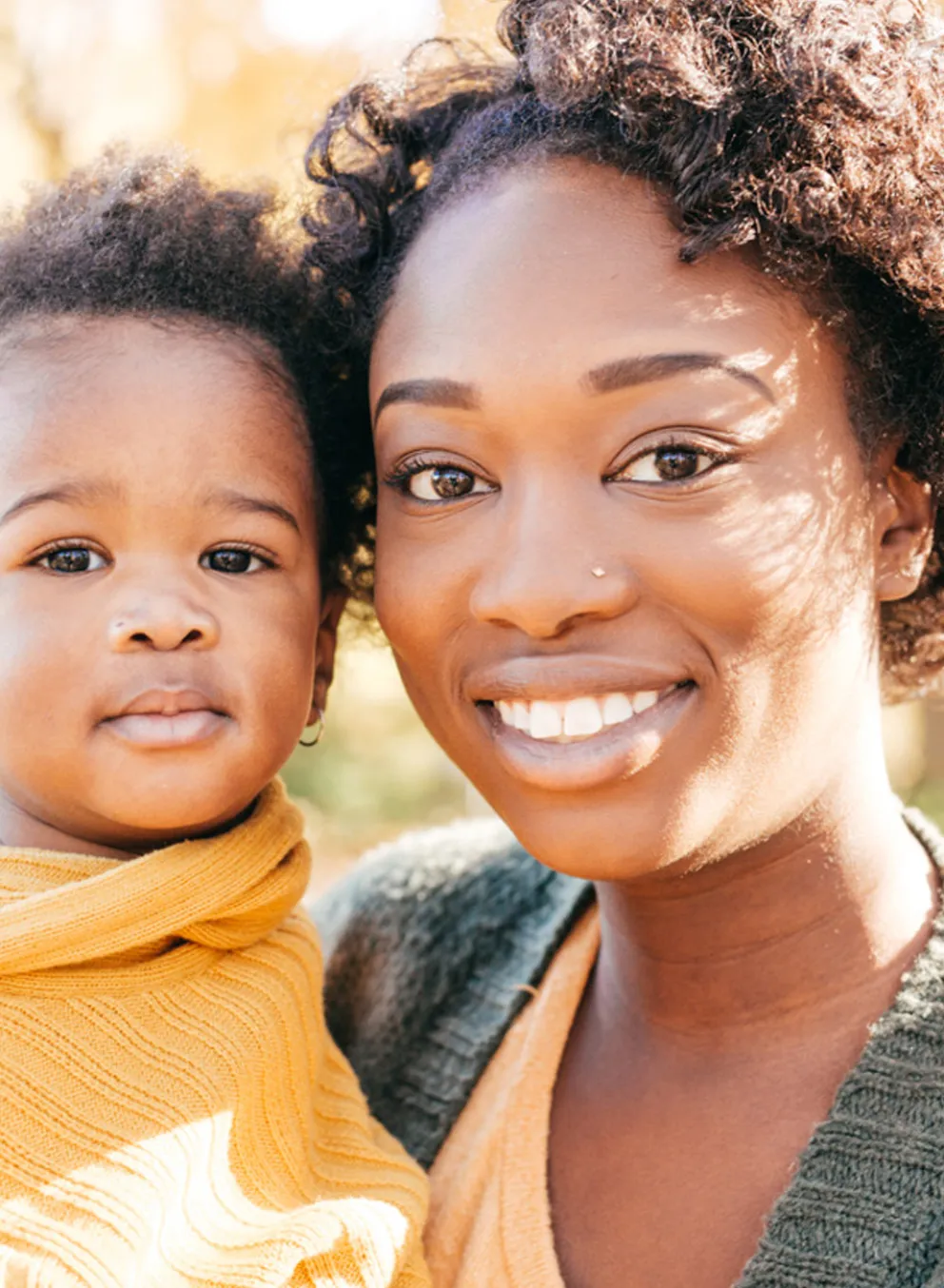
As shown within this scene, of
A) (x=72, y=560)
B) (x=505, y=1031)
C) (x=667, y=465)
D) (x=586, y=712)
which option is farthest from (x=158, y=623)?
(x=505, y=1031)

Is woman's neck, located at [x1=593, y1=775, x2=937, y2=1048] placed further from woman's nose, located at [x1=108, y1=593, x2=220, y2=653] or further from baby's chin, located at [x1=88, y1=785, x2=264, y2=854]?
woman's nose, located at [x1=108, y1=593, x2=220, y2=653]

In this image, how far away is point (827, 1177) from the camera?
1762mm

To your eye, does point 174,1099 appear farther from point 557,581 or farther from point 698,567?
point 698,567

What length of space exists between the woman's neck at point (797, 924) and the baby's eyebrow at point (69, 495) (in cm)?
A: 87

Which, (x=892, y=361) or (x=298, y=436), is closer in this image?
(x=892, y=361)

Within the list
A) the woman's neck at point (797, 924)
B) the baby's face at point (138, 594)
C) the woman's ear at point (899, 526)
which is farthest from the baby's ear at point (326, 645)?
the woman's ear at point (899, 526)

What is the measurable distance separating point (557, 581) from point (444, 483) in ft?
1.00

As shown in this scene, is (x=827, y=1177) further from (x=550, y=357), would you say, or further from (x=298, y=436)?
(x=298, y=436)

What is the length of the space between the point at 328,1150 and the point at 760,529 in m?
0.98

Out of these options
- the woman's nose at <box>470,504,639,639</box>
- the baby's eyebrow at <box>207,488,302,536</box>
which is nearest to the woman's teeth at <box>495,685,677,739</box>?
the woman's nose at <box>470,504,639,639</box>

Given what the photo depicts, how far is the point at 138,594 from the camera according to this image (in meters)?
1.92

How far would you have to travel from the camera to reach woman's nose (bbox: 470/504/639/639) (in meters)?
1.77

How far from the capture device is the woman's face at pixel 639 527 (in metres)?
1.81

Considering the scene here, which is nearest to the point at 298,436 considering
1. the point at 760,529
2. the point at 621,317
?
the point at 621,317
